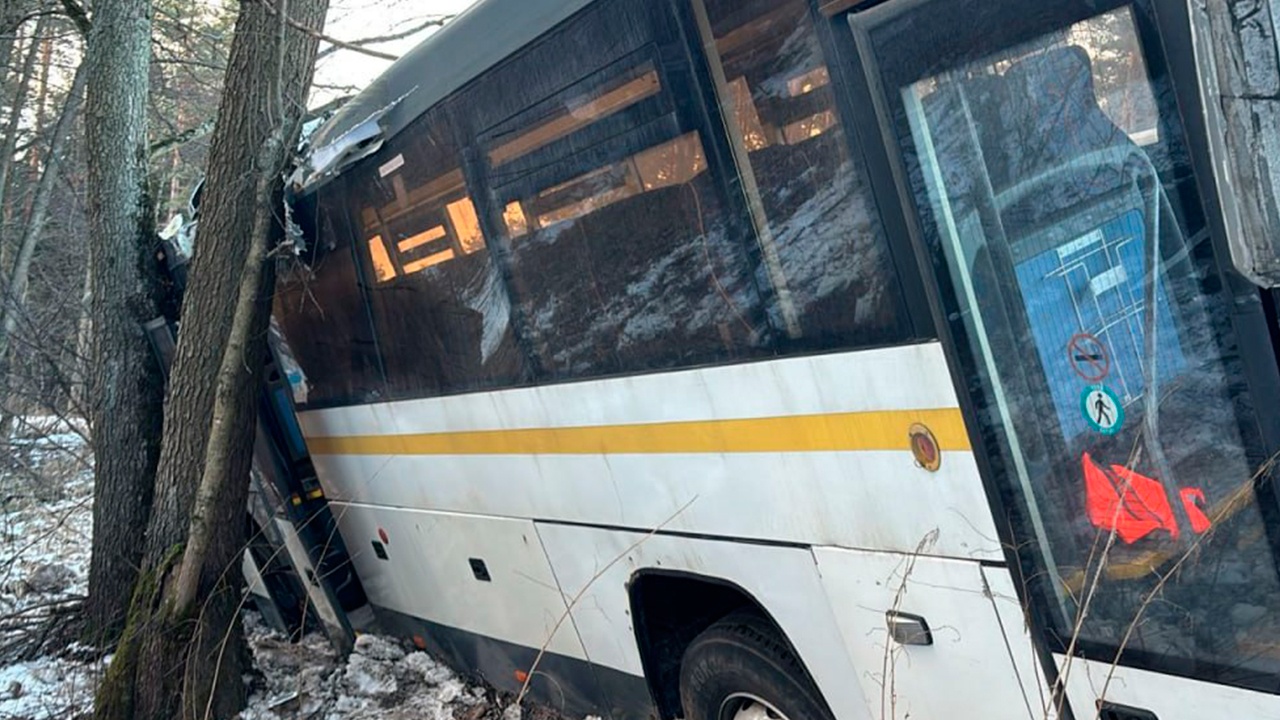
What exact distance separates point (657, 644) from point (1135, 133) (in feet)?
9.57

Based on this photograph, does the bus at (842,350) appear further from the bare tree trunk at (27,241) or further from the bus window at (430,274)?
the bare tree trunk at (27,241)

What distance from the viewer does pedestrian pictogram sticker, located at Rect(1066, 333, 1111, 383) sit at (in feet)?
8.57

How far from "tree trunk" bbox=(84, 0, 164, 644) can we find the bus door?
245 inches

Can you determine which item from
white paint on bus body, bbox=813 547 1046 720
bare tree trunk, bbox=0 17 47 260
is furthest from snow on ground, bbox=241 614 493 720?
bare tree trunk, bbox=0 17 47 260

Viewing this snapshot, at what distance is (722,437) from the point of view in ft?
12.5

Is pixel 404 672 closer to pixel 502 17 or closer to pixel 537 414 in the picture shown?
pixel 537 414

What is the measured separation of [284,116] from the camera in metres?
6.46

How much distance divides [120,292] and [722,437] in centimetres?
543

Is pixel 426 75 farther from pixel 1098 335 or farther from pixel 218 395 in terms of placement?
pixel 1098 335

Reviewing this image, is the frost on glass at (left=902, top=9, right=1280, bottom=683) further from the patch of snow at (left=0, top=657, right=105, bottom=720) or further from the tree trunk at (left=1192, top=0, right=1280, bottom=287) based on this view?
the patch of snow at (left=0, top=657, right=105, bottom=720)

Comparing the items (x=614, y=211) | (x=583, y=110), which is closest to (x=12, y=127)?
(x=583, y=110)

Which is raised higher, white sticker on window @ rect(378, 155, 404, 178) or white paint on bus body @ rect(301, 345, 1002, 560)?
white sticker on window @ rect(378, 155, 404, 178)

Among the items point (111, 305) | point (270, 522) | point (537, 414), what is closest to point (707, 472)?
point (537, 414)

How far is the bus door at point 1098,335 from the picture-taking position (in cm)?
241
